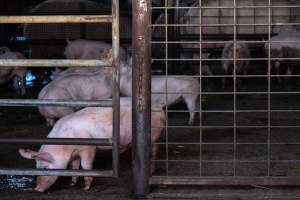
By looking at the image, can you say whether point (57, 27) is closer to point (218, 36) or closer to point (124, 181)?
point (218, 36)

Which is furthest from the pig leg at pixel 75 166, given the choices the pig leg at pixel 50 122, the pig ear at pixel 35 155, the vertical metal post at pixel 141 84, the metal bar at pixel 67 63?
the pig leg at pixel 50 122

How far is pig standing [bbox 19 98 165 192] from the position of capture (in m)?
6.12

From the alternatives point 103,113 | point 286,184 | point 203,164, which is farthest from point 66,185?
point 286,184

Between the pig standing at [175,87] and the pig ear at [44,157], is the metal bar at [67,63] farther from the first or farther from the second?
the pig standing at [175,87]

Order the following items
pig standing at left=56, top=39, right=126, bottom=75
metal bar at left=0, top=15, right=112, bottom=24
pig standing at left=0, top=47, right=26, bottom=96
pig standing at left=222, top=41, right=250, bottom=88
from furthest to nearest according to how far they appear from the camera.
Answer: pig standing at left=222, top=41, right=250, bottom=88 → pig standing at left=56, top=39, right=126, bottom=75 → pig standing at left=0, top=47, right=26, bottom=96 → metal bar at left=0, top=15, right=112, bottom=24

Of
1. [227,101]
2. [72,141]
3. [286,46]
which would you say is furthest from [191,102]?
[286,46]

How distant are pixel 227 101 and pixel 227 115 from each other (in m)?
1.85

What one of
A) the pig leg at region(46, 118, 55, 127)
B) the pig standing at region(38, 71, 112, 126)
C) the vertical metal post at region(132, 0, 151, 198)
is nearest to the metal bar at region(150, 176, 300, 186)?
the vertical metal post at region(132, 0, 151, 198)

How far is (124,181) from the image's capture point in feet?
21.4

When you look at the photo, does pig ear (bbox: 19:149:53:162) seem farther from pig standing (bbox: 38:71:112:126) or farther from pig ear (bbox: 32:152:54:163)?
pig standing (bbox: 38:71:112:126)

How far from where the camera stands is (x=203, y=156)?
7734mm

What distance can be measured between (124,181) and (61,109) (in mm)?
3461

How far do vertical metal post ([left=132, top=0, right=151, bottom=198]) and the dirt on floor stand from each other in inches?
14.7

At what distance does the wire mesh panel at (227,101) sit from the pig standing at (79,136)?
1.68ft
